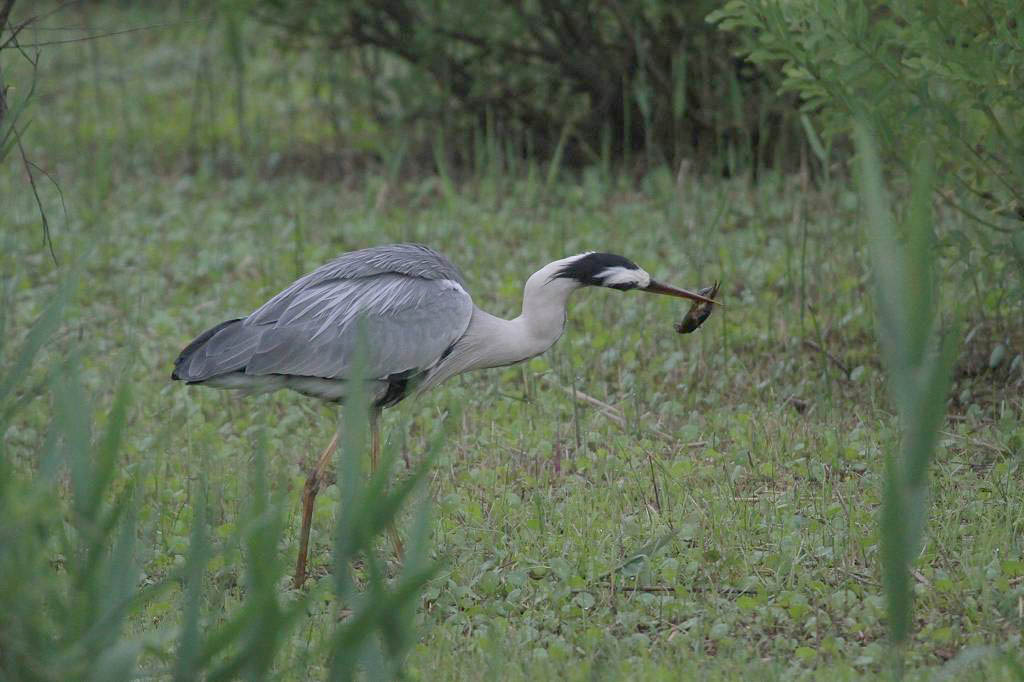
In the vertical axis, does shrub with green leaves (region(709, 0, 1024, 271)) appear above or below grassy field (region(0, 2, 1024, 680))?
above

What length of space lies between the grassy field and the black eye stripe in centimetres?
74

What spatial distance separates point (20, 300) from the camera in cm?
728

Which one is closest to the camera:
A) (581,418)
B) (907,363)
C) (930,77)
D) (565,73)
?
(907,363)

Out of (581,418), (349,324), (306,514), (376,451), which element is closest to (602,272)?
(349,324)

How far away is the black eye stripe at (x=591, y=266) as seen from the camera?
4703 mm

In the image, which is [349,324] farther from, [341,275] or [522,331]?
[522,331]

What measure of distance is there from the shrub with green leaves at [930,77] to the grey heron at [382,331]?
3.81 ft

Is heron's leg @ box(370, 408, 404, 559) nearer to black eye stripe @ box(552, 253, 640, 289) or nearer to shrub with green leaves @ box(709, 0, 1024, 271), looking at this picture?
black eye stripe @ box(552, 253, 640, 289)

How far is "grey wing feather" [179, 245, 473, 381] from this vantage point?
15.4 ft

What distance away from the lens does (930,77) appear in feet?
17.4

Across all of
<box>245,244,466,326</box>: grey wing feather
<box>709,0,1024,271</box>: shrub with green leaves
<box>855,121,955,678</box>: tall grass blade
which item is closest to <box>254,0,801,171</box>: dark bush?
<box>709,0,1024,271</box>: shrub with green leaves

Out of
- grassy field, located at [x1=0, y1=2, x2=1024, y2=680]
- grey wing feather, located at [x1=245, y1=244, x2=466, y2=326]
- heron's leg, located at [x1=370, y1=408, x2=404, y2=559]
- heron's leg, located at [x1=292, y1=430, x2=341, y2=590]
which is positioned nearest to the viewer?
grassy field, located at [x1=0, y1=2, x2=1024, y2=680]

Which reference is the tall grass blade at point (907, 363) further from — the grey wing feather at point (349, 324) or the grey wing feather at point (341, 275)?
the grey wing feather at point (341, 275)

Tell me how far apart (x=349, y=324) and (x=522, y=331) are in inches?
23.8
